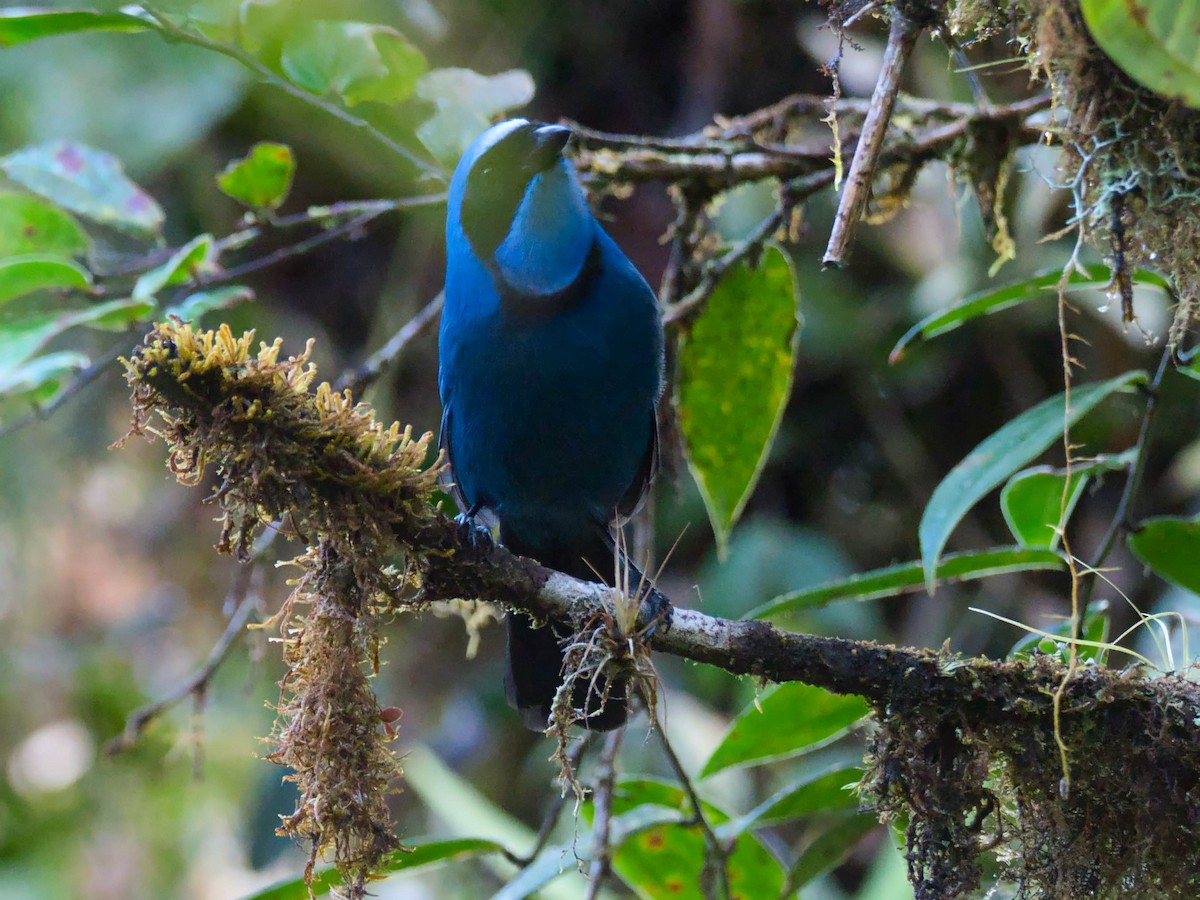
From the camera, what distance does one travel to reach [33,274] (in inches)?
93.0

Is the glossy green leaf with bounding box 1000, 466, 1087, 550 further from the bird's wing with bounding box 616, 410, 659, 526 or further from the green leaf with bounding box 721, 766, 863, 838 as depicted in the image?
the bird's wing with bounding box 616, 410, 659, 526

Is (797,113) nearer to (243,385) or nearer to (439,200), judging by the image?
(439,200)

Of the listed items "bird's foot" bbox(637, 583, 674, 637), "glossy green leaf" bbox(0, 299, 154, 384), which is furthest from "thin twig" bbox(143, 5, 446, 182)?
"bird's foot" bbox(637, 583, 674, 637)

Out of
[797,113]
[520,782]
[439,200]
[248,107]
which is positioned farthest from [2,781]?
Answer: [797,113]

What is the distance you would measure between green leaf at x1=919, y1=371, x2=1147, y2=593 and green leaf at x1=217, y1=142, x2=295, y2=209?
5.05 ft

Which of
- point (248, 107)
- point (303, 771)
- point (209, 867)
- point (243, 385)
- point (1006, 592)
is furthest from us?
point (209, 867)

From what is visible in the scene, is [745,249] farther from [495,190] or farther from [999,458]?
[999,458]

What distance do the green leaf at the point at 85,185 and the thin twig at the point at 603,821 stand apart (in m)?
1.57

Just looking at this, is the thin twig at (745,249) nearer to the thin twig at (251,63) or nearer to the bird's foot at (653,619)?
the thin twig at (251,63)

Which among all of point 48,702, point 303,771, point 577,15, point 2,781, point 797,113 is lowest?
point 303,771

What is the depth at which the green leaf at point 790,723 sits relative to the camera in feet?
7.40

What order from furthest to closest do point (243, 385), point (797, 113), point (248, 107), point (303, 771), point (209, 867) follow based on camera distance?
1. point (209, 867)
2. point (248, 107)
3. point (797, 113)
4. point (303, 771)
5. point (243, 385)

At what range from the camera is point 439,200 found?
2.95 metres

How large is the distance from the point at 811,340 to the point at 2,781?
382cm
